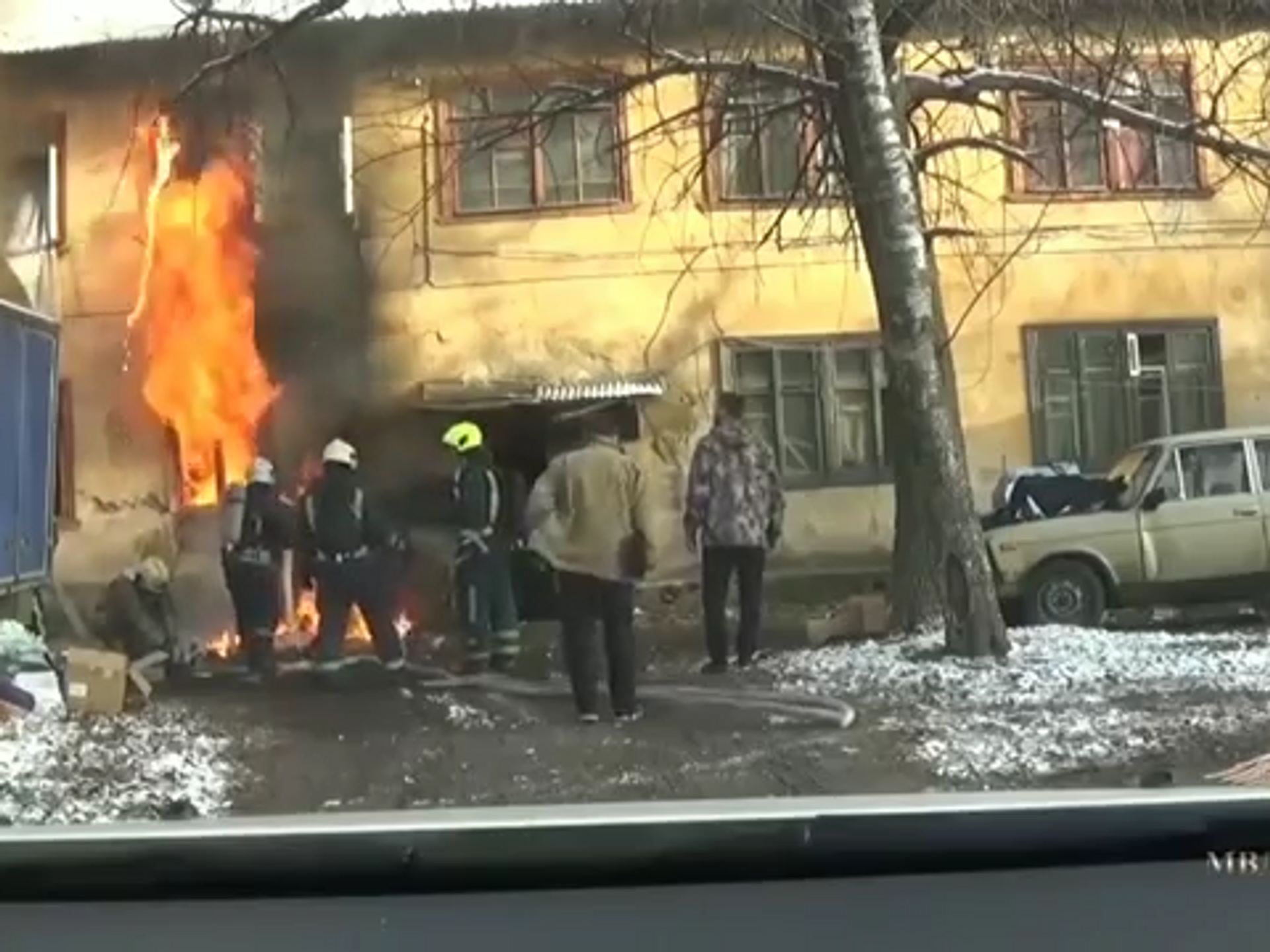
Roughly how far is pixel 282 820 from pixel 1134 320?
3.66 feet

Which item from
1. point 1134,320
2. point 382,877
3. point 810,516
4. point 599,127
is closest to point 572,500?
point 810,516

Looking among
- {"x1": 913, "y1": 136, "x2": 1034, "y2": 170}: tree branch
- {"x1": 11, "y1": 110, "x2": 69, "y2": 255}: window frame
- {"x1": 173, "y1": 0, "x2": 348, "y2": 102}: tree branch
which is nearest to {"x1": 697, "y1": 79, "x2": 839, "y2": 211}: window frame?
{"x1": 913, "y1": 136, "x2": 1034, "y2": 170}: tree branch

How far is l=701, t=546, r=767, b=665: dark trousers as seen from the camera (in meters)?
Result: 1.46

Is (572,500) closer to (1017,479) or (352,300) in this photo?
(352,300)

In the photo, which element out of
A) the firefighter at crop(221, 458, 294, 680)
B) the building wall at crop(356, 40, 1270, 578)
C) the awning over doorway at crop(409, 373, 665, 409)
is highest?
the building wall at crop(356, 40, 1270, 578)

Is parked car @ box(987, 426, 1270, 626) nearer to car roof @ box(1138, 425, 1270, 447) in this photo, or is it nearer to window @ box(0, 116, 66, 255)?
car roof @ box(1138, 425, 1270, 447)

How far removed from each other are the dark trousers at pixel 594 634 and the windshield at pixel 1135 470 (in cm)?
56

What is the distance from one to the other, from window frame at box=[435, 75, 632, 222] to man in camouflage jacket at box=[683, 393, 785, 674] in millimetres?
293

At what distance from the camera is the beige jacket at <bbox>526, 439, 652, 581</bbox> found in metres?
1.42

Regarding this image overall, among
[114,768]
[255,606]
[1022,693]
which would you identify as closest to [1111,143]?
[1022,693]

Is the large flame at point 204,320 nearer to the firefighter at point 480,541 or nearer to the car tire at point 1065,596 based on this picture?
the firefighter at point 480,541

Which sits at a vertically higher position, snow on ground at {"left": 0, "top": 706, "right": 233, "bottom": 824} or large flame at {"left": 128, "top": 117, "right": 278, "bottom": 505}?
large flame at {"left": 128, "top": 117, "right": 278, "bottom": 505}

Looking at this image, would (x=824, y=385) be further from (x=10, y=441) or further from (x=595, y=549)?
(x=10, y=441)

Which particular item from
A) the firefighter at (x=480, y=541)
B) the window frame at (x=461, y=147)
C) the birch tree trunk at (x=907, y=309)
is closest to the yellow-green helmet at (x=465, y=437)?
the firefighter at (x=480, y=541)
